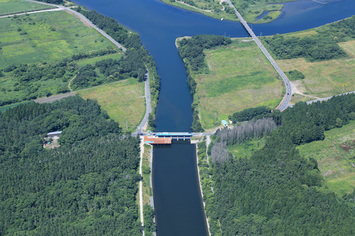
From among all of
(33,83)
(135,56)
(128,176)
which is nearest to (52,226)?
(128,176)

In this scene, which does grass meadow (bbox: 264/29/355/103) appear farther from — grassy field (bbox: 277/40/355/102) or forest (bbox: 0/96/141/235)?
forest (bbox: 0/96/141/235)

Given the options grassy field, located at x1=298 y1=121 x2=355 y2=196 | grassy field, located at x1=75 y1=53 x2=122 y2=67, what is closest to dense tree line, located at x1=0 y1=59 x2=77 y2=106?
grassy field, located at x1=75 y1=53 x2=122 y2=67

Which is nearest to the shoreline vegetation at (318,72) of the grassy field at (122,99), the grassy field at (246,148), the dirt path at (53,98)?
the grassy field at (246,148)

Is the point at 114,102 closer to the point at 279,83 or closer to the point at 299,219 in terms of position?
the point at 279,83

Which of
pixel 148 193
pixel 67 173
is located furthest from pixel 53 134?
pixel 148 193

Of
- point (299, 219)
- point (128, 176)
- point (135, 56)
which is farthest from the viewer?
point (135, 56)

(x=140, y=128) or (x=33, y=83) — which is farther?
(x=33, y=83)

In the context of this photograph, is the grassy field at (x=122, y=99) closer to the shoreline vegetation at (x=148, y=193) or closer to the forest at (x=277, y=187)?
the shoreline vegetation at (x=148, y=193)

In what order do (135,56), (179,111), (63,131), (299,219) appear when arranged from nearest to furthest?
(299,219)
(63,131)
(179,111)
(135,56)
